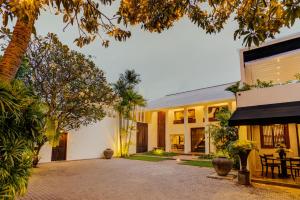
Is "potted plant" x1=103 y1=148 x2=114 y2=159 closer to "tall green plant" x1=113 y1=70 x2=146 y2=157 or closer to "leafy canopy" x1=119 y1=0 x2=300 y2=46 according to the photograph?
"tall green plant" x1=113 y1=70 x2=146 y2=157

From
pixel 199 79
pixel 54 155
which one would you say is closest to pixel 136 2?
pixel 54 155

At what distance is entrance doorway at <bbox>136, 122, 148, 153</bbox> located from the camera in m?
20.7

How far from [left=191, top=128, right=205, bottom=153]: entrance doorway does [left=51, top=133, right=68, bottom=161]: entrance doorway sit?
481 inches

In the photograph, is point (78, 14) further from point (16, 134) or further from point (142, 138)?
point (142, 138)

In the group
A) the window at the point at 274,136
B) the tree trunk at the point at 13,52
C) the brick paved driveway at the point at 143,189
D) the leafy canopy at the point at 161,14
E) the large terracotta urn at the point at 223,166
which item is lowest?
the brick paved driveway at the point at 143,189

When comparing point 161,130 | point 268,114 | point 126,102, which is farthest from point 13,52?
point 161,130

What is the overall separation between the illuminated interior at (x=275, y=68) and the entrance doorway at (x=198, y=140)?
1012 centimetres

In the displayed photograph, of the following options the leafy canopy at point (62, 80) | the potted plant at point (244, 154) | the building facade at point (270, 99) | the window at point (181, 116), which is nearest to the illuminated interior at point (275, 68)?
the building facade at point (270, 99)

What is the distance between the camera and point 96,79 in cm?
1155

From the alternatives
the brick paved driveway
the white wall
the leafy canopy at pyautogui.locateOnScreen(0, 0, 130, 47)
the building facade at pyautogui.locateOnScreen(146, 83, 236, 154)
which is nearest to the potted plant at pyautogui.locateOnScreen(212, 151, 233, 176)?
the brick paved driveway

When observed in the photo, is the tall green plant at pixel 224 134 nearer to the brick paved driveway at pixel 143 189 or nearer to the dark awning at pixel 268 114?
the dark awning at pixel 268 114

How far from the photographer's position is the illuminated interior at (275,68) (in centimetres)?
893

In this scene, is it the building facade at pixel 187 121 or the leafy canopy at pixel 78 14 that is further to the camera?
the building facade at pixel 187 121

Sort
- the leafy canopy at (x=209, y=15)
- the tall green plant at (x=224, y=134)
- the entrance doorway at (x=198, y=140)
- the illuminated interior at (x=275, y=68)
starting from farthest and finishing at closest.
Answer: the entrance doorway at (x=198, y=140), the tall green plant at (x=224, y=134), the illuminated interior at (x=275, y=68), the leafy canopy at (x=209, y=15)
